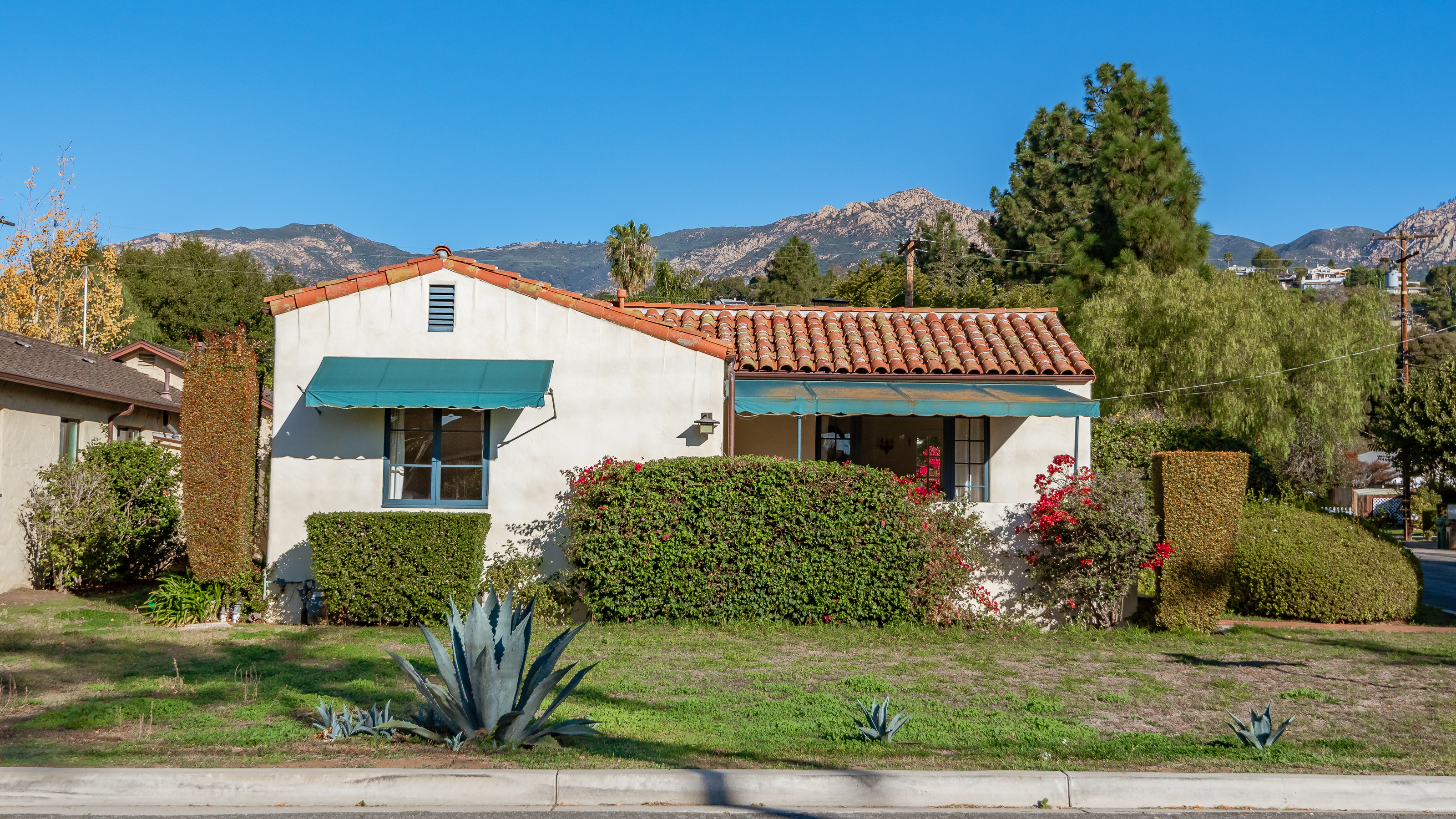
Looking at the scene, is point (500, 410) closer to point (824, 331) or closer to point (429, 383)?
point (429, 383)

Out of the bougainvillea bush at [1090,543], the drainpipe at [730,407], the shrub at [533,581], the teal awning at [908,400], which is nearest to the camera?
the bougainvillea bush at [1090,543]

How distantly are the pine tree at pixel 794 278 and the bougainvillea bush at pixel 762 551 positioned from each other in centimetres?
5127

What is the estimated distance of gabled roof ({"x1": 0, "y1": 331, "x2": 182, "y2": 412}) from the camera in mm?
14562

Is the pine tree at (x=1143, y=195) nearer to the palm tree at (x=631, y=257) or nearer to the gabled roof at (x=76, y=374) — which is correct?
the palm tree at (x=631, y=257)

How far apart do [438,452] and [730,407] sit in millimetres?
3880

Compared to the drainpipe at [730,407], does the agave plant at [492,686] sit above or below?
below

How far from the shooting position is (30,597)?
1401 cm

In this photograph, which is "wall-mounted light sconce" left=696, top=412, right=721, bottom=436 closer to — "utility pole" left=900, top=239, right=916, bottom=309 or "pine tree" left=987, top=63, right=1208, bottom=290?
"utility pole" left=900, top=239, right=916, bottom=309

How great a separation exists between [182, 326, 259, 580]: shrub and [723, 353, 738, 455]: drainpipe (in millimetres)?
5863

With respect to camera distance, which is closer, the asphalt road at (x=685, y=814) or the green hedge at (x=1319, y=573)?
the asphalt road at (x=685, y=814)

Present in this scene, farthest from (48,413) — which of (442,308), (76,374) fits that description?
(442,308)

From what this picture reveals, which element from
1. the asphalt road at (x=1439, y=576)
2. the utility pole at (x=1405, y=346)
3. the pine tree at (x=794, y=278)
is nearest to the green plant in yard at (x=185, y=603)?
the asphalt road at (x=1439, y=576)

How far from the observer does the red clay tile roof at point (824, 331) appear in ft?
42.1

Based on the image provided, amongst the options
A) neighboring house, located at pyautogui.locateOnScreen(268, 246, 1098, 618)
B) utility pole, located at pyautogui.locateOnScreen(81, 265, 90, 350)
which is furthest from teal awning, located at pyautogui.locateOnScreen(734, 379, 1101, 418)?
utility pole, located at pyautogui.locateOnScreen(81, 265, 90, 350)
